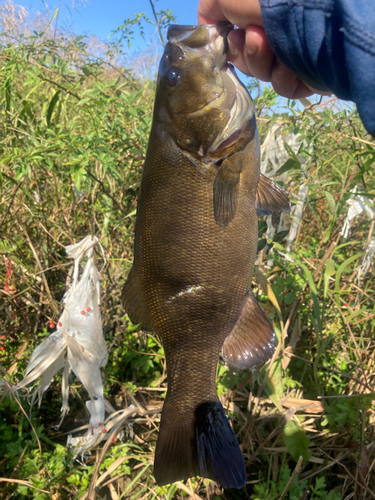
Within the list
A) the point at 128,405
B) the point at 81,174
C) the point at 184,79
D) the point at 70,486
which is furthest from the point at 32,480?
the point at 184,79

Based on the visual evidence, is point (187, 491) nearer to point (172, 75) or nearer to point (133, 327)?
point (133, 327)

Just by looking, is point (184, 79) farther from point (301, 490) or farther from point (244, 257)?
point (301, 490)

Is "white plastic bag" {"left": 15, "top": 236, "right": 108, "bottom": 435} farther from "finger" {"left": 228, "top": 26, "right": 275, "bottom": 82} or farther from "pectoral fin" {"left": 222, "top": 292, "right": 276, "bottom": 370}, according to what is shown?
"finger" {"left": 228, "top": 26, "right": 275, "bottom": 82}

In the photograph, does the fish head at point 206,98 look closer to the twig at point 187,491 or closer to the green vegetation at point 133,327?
the green vegetation at point 133,327

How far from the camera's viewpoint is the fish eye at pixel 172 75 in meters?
1.39

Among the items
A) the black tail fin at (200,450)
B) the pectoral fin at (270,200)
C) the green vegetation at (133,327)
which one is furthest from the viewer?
the green vegetation at (133,327)

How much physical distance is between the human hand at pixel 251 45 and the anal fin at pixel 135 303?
3.08 feet

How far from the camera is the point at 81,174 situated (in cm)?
192

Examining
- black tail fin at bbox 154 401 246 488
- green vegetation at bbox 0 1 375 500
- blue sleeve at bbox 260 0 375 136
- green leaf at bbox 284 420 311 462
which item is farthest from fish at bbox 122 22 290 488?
green leaf at bbox 284 420 311 462

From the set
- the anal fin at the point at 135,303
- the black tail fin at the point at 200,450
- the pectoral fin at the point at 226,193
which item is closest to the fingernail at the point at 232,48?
the pectoral fin at the point at 226,193

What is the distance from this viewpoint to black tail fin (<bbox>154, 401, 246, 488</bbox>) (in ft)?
4.34

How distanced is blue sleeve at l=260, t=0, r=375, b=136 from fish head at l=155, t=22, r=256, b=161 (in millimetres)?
248

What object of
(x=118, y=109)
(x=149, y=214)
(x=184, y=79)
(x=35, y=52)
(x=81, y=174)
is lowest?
(x=149, y=214)

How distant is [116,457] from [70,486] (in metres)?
0.30
